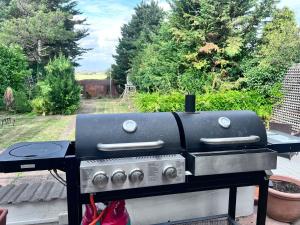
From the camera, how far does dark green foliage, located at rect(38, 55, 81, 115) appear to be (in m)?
10.9

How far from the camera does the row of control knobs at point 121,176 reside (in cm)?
136

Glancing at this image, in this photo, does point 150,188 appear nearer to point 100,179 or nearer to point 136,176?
point 136,176

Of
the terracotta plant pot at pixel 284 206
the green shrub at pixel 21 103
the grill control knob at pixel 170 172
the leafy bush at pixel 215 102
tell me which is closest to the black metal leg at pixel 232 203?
the terracotta plant pot at pixel 284 206

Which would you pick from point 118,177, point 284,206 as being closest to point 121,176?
point 118,177

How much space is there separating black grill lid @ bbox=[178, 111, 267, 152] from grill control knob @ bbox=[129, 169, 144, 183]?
360mm

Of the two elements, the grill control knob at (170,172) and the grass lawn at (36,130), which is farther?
the grass lawn at (36,130)

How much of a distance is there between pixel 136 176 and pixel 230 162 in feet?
1.86

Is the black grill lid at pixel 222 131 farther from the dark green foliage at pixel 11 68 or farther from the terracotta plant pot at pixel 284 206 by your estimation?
the dark green foliage at pixel 11 68

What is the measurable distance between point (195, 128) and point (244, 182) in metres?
0.50

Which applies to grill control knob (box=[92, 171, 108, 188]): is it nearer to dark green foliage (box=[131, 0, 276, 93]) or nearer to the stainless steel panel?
the stainless steel panel

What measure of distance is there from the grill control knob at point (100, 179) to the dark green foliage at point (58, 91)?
10304 mm

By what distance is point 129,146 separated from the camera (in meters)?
1.45

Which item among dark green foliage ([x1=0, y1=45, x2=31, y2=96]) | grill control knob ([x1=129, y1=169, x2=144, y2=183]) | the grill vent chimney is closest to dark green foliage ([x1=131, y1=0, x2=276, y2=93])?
dark green foliage ([x1=0, y1=45, x2=31, y2=96])

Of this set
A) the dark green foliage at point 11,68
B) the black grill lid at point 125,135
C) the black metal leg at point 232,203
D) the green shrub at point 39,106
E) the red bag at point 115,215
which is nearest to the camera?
the black grill lid at point 125,135
